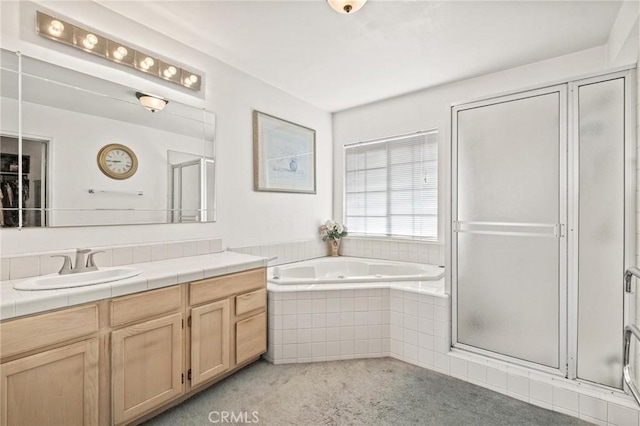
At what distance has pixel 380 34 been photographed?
2344 mm

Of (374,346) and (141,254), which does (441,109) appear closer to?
(374,346)

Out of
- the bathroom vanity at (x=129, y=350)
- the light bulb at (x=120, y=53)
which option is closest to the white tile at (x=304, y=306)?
the bathroom vanity at (x=129, y=350)

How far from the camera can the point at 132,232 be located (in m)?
2.23

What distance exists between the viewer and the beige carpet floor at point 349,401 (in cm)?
180

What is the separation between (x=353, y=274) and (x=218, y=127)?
7.34ft

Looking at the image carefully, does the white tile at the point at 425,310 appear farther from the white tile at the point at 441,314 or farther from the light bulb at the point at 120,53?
the light bulb at the point at 120,53

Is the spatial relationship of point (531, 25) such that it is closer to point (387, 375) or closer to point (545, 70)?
point (545, 70)

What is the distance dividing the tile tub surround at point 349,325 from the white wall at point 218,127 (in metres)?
Answer: 0.91

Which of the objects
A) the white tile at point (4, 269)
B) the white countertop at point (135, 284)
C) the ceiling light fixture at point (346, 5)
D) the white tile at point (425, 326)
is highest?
the ceiling light fixture at point (346, 5)

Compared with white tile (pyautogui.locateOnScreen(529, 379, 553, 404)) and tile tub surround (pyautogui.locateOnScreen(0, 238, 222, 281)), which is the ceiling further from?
white tile (pyautogui.locateOnScreen(529, 379, 553, 404))

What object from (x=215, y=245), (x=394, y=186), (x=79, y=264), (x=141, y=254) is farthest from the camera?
(x=394, y=186)

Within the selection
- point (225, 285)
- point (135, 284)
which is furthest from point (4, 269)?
point (225, 285)

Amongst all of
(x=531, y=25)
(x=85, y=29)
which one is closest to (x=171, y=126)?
(x=85, y=29)

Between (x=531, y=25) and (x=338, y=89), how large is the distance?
5.78 feet
